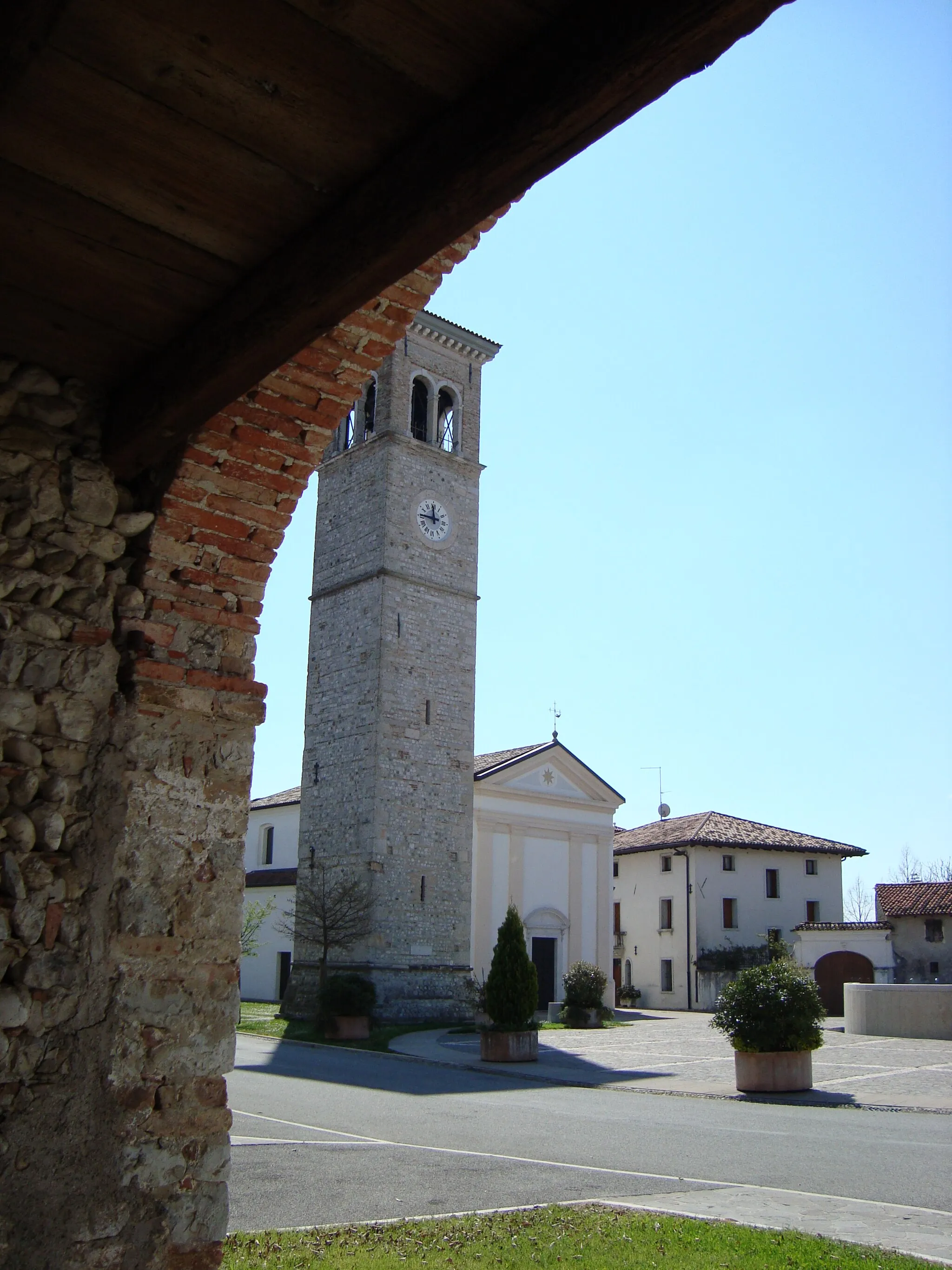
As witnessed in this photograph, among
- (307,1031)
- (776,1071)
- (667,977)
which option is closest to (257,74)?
(776,1071)

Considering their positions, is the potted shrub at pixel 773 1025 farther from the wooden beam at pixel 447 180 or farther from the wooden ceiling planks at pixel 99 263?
the wooden ceiling planks at pixel 99 263

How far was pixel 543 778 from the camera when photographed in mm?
33562

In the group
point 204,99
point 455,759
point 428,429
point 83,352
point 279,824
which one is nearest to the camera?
point 204,99

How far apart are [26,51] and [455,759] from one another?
26398mm

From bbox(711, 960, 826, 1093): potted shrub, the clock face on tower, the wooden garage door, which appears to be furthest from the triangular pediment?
bbox(711, 960, 826, 1093): potted shrub

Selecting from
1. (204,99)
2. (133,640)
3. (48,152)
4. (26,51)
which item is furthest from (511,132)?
(133,640)

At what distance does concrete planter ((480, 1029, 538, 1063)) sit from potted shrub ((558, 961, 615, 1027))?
8.72 metres

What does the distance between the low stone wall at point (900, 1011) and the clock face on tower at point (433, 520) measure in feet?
50.1

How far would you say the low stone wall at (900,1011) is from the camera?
22.8 meters

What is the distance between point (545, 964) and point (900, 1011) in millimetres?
11186

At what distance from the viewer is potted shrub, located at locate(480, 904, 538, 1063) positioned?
17.6 m

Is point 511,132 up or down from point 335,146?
down

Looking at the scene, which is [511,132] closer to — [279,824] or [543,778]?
[543,778]

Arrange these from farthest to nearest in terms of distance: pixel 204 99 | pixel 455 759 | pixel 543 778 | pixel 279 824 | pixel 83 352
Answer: pixel 279 824 < pixel 543 778 < pixel 455 759 < pixel 83 352 < pixel 204 99
